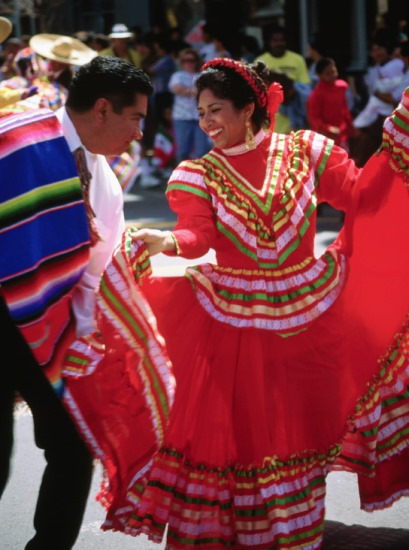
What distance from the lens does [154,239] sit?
11.5 feet

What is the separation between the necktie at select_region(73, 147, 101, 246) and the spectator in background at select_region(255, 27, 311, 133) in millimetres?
8459

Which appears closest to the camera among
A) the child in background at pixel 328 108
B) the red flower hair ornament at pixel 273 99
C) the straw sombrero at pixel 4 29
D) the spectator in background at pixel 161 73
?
the red flower hair ornament at pixel 273 99

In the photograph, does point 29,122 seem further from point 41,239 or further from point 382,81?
point 382,81

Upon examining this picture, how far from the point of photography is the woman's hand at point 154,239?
3.46 meters

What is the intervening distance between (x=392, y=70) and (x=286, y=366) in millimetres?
7602

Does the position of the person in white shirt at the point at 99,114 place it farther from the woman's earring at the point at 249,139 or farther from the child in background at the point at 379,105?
the child in background at the point at 379,105

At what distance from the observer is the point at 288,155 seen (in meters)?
3.98

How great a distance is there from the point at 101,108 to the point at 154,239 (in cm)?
45

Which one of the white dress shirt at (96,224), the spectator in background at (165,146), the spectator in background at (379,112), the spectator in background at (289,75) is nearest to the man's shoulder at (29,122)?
the white dress shirt at (96,224)

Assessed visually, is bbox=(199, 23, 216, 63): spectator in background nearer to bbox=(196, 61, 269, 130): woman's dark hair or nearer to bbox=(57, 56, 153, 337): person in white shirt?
bbox=(196, 61, 269, 130): woman's dark hair

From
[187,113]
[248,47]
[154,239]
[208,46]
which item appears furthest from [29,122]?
[248,47]

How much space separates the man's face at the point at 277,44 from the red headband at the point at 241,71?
335 inches

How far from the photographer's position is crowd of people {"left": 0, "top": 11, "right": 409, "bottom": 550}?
3143mm

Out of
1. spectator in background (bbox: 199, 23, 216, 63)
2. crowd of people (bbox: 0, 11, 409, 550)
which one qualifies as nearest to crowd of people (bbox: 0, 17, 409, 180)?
spectator in background (bbox: 199, 23, 216, 63)
